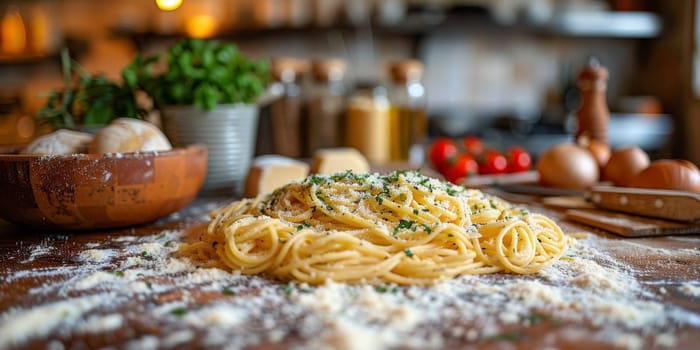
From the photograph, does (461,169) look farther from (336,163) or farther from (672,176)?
(672,176)

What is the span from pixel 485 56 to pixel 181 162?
4183mm

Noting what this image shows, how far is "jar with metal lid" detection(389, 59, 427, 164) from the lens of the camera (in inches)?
111

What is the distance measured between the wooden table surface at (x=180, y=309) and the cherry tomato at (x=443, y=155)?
5.49 feet

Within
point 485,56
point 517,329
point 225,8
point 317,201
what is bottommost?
point 517,329

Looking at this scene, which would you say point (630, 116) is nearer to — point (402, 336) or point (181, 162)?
point (181, 162)

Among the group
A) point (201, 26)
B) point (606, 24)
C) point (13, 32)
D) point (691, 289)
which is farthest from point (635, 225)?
point (13, 32)

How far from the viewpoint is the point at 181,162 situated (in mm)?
1438

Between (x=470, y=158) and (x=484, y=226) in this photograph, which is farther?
(x=470, y=158)

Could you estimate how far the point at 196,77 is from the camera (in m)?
1.81

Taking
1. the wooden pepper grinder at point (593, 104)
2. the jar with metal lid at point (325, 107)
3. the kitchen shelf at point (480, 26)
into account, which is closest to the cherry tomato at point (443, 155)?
the jar with metal lid at point (325, 107)

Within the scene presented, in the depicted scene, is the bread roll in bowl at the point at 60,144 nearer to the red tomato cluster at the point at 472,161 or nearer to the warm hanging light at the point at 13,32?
the red tomato cluster at the point at 472,161

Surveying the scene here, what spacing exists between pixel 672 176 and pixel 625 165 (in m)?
0.26

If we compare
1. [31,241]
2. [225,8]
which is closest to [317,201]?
[31,241]

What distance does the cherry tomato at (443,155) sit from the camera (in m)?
2.96
